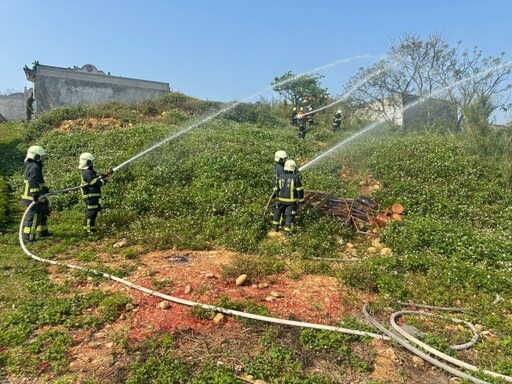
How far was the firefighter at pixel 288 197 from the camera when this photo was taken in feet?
31.8

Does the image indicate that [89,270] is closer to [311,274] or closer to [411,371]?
[311,274]

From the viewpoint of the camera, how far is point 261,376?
439 cm

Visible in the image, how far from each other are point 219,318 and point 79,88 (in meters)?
27.2

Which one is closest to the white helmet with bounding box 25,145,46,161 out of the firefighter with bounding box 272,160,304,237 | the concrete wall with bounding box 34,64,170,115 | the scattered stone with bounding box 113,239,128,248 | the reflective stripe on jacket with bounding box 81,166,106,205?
the reflective stripe on jacket with bounding box 81,166,106,205

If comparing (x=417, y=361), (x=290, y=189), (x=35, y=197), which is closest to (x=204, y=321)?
(x=417, y=361)

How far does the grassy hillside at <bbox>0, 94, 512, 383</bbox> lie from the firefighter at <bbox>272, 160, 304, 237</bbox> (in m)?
0.38

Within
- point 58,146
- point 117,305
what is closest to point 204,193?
Answer: point 117,305

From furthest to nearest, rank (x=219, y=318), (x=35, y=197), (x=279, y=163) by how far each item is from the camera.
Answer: (x=279, y=163) < (x=35, y=197) < (x=219, y=318)

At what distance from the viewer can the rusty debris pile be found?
10.2 m

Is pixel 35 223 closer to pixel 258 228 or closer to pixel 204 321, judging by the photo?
pixel 258 228

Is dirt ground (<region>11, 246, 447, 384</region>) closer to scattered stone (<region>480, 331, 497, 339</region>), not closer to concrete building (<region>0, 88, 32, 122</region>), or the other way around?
scattered stone (<region>480, 331, 497, 339</region>)

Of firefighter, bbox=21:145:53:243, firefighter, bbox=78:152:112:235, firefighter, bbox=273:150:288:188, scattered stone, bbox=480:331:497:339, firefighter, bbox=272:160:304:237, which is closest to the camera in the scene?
scattered stone, bbox=480:331:497:339

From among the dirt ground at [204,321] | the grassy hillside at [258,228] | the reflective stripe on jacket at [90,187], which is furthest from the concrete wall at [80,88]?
the dirt ground at [204,321]

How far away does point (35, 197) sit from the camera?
30.3ft
